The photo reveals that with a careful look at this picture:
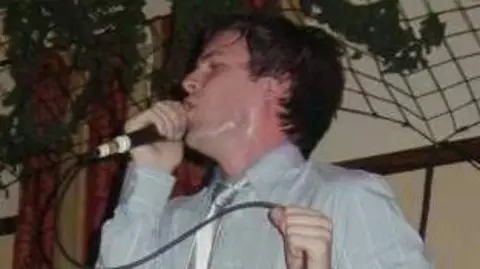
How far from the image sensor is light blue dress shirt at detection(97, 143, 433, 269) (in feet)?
4.99

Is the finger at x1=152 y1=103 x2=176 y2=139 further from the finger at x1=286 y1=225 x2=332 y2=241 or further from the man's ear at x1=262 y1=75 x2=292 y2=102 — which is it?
the finger at x1=286 y1=225 x2=332 y2=241

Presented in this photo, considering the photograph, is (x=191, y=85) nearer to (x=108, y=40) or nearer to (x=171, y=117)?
(x=171, y=117)

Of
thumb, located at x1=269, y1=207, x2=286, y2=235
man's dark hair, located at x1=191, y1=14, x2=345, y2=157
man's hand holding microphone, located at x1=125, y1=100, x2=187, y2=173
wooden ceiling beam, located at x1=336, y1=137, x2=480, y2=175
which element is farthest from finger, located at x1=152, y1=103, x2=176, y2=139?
wooden ceiling beam, located at x1=336, y1=137, x2=480, y2=175

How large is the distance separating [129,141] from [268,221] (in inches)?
7.6

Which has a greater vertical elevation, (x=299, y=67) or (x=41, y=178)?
(x=299, y=67)

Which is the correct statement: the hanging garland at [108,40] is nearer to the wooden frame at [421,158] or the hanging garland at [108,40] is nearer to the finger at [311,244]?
the wooden frame at [421,158]

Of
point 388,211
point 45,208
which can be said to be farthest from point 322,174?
point 45,208

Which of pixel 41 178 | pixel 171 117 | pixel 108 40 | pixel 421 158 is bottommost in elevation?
pixel 41 178

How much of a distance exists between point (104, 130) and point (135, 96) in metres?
0.08

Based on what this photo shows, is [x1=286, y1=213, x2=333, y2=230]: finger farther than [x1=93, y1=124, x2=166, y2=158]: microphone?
No

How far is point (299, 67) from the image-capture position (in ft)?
5.74

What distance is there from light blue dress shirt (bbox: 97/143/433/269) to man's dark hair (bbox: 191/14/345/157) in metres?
0.05

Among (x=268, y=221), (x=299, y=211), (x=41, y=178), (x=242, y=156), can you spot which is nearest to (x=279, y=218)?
(x=299, y=211)

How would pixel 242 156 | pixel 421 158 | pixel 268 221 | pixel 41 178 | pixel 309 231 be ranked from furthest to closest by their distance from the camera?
pixel 41 178, pixel 421 158, pixel 242 156, pixel 268 221, pixel 309 231
